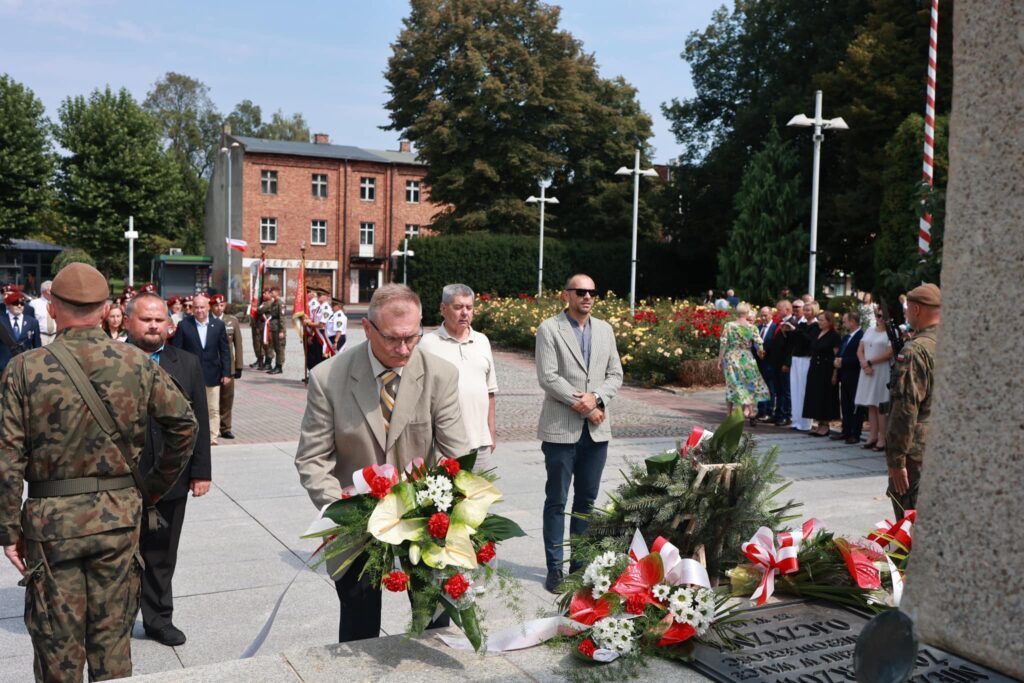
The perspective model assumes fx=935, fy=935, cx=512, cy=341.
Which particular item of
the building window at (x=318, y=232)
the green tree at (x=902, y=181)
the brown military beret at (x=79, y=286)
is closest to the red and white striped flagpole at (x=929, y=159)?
the brown military beret at (x=79, y=286)

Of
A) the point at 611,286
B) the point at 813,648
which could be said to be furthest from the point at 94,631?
the point at 611,286

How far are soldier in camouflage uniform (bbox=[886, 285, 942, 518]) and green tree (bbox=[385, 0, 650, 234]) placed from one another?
128 ft

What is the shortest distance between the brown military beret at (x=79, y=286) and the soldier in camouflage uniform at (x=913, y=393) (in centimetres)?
435

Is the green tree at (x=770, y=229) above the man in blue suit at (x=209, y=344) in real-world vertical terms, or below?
above

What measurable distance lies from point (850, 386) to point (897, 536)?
29.4ft

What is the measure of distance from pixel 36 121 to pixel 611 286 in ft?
103

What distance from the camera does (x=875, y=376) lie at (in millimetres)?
12109

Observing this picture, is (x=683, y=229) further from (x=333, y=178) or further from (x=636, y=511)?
(x=636, y=511)

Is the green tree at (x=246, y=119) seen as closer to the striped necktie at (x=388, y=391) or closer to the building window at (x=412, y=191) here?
the building window at (x=412, y=191)

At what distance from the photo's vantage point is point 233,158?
55781mm

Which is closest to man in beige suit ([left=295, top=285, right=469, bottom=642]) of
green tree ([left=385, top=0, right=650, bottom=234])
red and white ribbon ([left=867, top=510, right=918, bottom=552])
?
red and white ribbon ([left=867, top=510, right=918, bottom=552])

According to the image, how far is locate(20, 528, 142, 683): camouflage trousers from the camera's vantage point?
141 inches

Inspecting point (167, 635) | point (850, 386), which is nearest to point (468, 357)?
point (167, 635)

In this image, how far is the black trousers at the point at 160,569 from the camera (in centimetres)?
525
